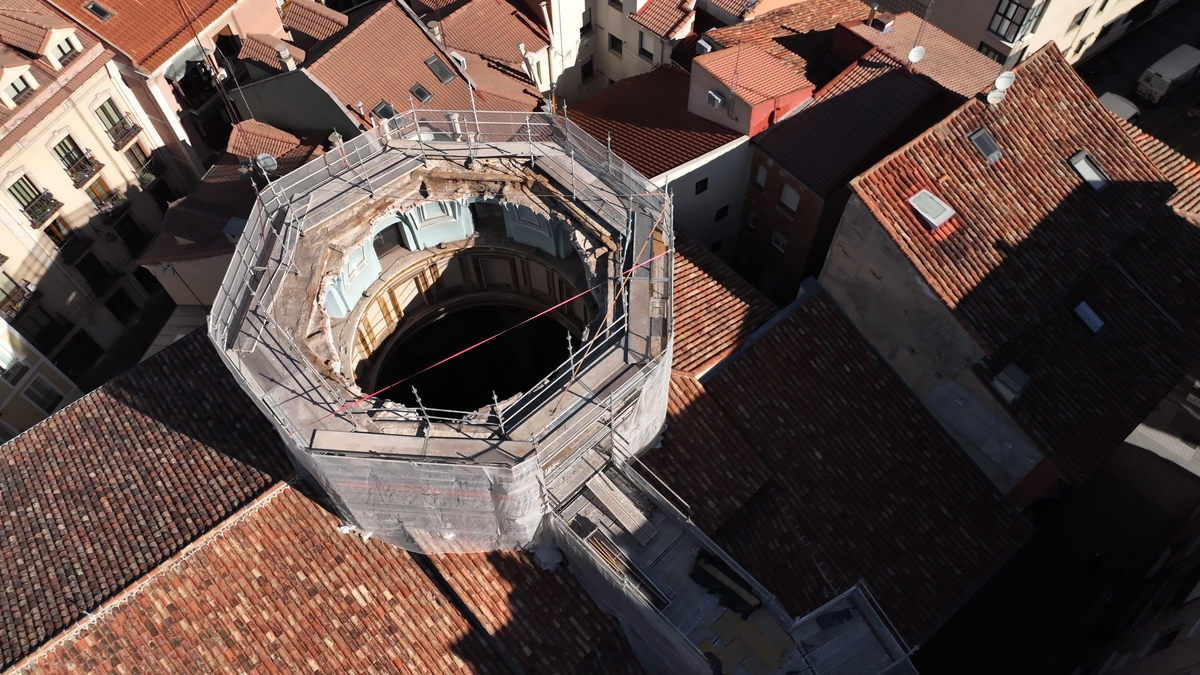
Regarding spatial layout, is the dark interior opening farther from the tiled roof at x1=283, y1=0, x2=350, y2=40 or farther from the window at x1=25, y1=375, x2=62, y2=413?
the tiled roof at x1=283, y1=0, x2=350, y2=40

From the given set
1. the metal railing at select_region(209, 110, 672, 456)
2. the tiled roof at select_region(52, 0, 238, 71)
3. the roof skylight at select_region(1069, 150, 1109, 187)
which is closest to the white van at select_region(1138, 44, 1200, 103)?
the roof skylight at select_region(1069, 150, 1109, 187)

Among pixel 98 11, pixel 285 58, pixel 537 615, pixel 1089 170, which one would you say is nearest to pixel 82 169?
pixel 98 11

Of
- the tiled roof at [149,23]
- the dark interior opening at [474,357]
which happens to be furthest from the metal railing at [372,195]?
the tiled roof at [149,23]

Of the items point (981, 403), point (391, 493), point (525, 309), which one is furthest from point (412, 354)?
point (981, 403)

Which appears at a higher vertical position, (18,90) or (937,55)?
(18,90)

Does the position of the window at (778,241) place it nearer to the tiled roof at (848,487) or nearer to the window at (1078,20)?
the tiled roof at (848,487)

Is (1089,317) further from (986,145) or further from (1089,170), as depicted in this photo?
(986,145)
